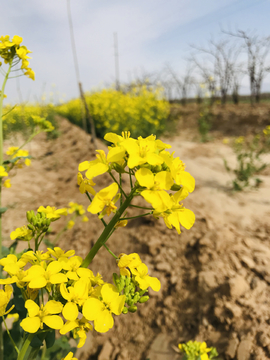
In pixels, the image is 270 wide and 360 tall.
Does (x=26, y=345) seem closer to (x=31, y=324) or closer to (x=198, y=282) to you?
(x=31, y=324)

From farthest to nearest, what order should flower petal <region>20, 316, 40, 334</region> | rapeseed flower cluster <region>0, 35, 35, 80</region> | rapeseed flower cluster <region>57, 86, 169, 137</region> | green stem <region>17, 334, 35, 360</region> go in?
rapeseed flower cluster <region>57, 86, 169, 137</region> → rapeseed flower cluster <region>0, 35, 35, 80</region> → green stem <region>17, 334, 35, 360</region> → flower petal <region>20, 316, 40, 334</region>

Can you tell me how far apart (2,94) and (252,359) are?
8.77 ft

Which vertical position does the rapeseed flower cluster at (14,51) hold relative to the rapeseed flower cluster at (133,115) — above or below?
above

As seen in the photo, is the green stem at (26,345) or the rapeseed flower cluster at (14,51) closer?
the green stem at (26,345)

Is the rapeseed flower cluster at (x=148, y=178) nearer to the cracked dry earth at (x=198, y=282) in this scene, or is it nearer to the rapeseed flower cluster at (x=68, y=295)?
the rapeseed flower cluster at (x=68, y=295)

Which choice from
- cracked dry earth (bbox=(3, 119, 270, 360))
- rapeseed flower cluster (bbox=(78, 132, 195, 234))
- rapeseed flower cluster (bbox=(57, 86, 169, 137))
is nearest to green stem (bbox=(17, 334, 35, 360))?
rapeseed flower cluster (bbox=(78, 132, 195, 234))

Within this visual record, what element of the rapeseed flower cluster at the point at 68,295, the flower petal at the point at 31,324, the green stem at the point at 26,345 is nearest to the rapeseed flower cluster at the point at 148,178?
the rapeseed flower cluster at the point at 68,295

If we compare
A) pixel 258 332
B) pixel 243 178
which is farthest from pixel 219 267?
pixel 243 178

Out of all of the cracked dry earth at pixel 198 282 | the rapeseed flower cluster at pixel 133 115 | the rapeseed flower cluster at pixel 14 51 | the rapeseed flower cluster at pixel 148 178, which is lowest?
the cracked dry earth at pixel 198 282

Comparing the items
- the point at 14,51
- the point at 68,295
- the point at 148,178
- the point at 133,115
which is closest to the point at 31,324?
the point at 68,295

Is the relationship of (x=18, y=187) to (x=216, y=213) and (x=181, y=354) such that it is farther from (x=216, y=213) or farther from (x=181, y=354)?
(x=181, y=354)

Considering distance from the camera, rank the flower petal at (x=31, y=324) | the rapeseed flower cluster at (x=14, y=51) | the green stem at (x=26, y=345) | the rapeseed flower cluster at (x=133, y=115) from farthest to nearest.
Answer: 1. the rapeseed flower cluster at (x=133, y=115)
2. the rapeseed flower cluster at (x=14, y=51)
3. the green stem at (x=26, y=345)
4. the flower petal at (x=31, y=324)

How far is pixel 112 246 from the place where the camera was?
2.98 meters

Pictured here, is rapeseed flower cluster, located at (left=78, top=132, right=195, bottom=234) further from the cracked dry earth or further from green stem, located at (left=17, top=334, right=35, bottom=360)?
the cracked dry earth
